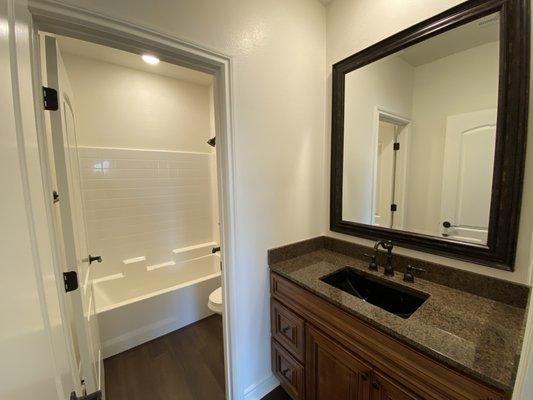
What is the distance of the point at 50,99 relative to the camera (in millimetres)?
943

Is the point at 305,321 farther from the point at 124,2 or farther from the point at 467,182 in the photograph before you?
the point at 124,2

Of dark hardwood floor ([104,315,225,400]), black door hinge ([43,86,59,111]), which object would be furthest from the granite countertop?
black door hinge ([43,86,59,111])

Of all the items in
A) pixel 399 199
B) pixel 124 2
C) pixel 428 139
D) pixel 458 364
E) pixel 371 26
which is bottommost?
pixel 458 364

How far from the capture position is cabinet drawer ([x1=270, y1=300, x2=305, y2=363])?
52.2 inches

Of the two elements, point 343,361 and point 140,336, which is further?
point 140,336

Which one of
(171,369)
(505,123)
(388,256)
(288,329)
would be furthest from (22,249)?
(171,369)

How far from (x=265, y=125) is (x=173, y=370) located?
1938 mm

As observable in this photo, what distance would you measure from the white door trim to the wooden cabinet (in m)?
0.31

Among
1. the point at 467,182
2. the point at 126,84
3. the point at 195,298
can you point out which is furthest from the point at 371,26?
the point at 195,298

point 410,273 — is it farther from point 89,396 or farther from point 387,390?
point 89,396

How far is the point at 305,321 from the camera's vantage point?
4.22ft

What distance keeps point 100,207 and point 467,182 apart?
9.73 ft

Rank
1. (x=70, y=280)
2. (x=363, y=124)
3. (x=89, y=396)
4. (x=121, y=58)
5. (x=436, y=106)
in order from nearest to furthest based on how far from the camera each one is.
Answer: (x=89, y=396), (x=70, y=280), (x=436, y=106), (x=363, y=124), (x=121, y=58)

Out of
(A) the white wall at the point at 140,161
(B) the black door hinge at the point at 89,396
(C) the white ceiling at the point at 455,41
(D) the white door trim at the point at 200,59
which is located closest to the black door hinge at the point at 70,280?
(B) the black door hinge at the point at 89,396
